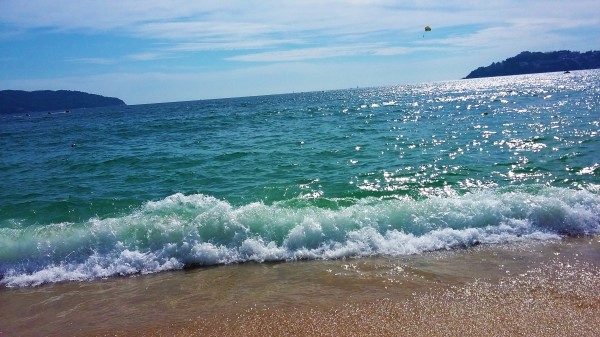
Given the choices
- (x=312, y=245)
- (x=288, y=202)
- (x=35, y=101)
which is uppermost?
(x=35, y=101)

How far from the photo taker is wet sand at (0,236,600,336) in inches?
234

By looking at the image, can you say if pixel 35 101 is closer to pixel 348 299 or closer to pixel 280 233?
pixel 280 233

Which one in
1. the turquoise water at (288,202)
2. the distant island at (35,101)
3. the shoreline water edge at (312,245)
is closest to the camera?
the shoreline water edge at (312,245)

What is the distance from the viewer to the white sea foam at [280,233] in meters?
9.12

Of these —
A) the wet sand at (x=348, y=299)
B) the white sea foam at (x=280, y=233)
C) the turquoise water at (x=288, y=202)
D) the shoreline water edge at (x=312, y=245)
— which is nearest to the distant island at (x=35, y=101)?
the turquoise water at (x=288, y=202)

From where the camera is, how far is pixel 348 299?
6738 mm

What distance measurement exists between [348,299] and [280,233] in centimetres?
355

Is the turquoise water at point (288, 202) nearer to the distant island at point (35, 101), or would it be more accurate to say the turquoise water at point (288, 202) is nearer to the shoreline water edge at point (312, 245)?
the shoreline water edge at point (312, 245)

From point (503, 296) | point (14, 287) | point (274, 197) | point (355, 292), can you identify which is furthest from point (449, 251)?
point (14, 287)

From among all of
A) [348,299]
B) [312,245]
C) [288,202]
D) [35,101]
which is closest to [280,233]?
[312,245]

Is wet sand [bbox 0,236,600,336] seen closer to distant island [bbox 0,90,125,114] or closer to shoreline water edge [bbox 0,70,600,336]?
shoreline water edge [bbox 0,70,600,336]

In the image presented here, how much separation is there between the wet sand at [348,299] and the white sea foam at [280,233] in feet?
1.64

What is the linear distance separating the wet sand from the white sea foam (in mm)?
501

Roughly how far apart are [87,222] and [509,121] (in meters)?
27.4
